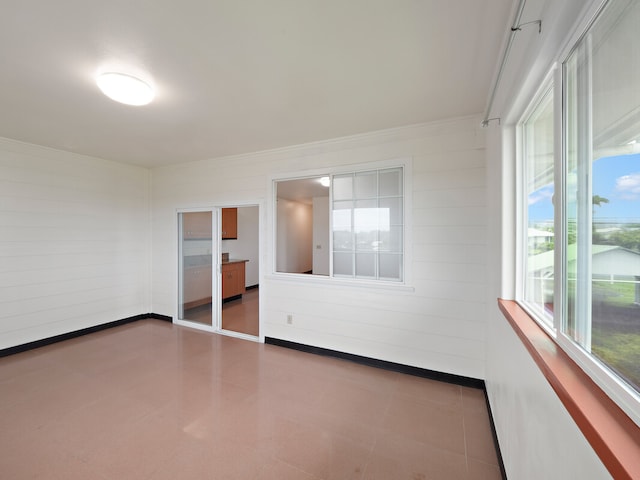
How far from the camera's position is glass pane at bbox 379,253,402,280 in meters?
3.15

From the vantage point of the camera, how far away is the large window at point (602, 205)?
727 mm

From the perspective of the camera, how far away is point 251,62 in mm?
1962

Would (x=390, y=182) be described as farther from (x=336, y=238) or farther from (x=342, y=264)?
(x=342, y=264)

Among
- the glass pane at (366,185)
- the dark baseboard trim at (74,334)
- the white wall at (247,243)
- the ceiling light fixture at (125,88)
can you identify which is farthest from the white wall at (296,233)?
the ceiling light fixture at (125,88)

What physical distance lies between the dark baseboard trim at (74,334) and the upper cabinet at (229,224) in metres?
1.92

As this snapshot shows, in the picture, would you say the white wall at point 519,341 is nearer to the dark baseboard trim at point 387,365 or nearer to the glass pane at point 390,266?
the dark baseboard trim at point 387,365

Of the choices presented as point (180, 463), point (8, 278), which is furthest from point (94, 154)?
point (180, 463)

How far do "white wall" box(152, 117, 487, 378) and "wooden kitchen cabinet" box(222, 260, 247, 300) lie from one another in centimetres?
239

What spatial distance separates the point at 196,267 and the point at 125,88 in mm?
3081

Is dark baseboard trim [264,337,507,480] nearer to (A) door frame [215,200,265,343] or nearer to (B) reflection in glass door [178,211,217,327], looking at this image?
(A) door frame [215,200,265,343]

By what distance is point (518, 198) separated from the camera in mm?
1851

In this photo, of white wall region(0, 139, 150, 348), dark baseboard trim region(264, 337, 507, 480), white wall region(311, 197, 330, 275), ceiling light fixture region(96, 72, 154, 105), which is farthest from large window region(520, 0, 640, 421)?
white wall region(0, 139, 150, 348)

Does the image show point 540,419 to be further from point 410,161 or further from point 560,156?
point 410,161

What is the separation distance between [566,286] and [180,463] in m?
2.41
